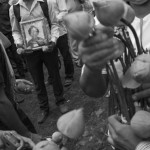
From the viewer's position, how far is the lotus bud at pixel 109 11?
2.43 ft

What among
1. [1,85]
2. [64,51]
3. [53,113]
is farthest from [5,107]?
[64,51]

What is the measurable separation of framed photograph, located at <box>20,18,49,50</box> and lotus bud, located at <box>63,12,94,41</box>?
2200 millimetres

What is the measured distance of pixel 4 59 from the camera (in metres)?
2.24

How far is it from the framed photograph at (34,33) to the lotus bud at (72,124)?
2107mm

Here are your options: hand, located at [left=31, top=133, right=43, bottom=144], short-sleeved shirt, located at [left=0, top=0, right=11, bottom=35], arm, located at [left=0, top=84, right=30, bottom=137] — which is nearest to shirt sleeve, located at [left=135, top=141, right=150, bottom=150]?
hand, located at [left=31, top=133, right=43, bottom=144]

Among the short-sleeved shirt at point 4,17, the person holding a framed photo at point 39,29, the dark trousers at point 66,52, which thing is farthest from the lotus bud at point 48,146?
the short-sleeved shirt at point 4,17

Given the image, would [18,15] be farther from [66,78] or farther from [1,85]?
[66,78]

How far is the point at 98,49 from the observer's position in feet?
2.39

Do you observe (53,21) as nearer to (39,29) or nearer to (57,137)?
(39,29)

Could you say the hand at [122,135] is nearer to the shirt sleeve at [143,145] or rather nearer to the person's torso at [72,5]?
the shirt sleeve at [143,145]

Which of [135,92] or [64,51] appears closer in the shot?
[135,92]

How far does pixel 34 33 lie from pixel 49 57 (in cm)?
32

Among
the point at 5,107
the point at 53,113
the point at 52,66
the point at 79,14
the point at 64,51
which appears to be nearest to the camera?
the point at 79,14

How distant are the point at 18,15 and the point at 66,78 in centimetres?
148
